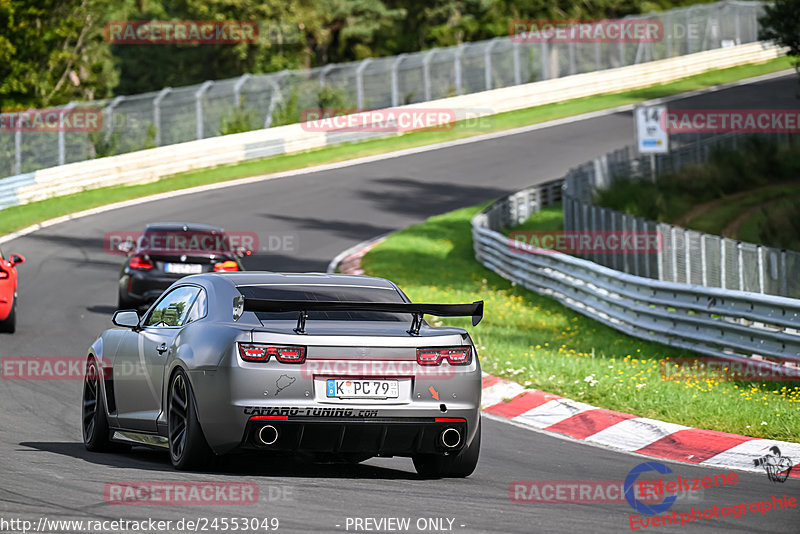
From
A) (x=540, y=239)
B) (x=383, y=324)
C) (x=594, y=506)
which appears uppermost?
(x=383, y=324)

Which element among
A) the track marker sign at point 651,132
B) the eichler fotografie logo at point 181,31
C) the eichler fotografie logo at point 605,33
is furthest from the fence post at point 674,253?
the eichler fotografie logo at point 181,31

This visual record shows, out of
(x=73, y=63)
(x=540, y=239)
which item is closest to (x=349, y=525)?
(x=540, y=239)

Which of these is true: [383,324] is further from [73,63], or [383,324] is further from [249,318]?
[73,63]

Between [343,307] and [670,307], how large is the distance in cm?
916

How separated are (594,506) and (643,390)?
4851 mm

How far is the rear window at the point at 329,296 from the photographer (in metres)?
8.52

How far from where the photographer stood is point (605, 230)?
21953mm

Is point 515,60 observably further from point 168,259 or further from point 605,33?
point 168,259

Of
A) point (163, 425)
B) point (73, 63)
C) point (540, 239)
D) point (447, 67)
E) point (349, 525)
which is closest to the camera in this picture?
point (349, 525)

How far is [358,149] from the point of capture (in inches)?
1711

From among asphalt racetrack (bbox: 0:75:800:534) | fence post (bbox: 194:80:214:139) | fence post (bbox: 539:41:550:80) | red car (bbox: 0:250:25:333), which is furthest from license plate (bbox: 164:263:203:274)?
fence post (bbox: 539:41:550:80)

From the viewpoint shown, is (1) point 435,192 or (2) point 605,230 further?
(1) point 435,192

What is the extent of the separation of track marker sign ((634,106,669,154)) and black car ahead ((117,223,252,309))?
11.8m

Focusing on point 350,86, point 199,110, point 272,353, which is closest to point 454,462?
point 272,353
